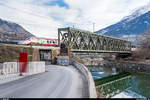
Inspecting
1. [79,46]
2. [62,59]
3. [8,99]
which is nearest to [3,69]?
[8,99]

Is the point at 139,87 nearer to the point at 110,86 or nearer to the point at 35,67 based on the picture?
the point at 110,86

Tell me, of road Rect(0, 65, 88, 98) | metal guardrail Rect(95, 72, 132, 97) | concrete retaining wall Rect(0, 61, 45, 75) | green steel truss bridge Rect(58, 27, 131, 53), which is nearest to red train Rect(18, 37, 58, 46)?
green steel truss bridge Rect(58, 27, 131, 53)

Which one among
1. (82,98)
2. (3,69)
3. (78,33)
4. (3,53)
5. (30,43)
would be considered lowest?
(82,98)

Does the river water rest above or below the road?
below

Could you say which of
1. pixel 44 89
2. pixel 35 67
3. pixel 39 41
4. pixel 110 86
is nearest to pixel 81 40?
pixel 39 41

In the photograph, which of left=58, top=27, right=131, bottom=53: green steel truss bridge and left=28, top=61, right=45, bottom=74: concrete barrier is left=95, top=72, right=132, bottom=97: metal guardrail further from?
left=58, top=27, right=131, bottom=53: green steel truss bridge

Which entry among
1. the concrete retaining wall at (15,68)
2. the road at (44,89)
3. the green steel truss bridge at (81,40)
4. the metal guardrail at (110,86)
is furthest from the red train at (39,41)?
the road at (44,89)

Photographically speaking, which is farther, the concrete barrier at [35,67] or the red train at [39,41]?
the red train at [39,41]

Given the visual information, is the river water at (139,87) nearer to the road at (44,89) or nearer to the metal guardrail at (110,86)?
the metal guardrail at (110,86)

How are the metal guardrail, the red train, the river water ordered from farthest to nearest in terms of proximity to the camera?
the red train
the metal guardrail
the river water

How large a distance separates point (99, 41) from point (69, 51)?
21641mm

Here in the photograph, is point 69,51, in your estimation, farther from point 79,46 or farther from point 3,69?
point 3,69

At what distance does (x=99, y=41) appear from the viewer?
52875 mm

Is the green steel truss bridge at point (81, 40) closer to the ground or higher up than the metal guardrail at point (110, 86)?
higher up
